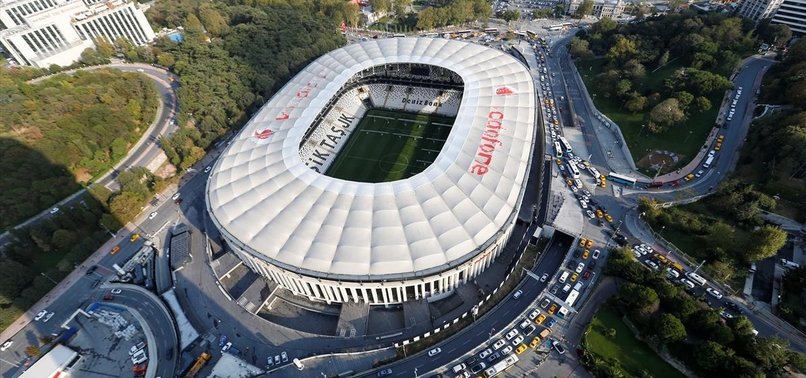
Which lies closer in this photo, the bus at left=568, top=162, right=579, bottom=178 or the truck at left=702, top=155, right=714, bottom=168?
the truck at left=702, top=155, right=714, bottom=168

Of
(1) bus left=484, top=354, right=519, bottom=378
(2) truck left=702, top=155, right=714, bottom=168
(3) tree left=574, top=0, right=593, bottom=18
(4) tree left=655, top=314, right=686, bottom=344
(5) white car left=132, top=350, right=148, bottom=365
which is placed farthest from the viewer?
(3) tree left=574, top=0, right=593, bottom=18

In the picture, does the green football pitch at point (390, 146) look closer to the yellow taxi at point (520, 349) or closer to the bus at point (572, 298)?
the bus at point (572, 298)

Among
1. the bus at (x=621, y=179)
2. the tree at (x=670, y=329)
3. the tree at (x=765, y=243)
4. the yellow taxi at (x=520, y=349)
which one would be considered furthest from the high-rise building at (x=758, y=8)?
the yellow taxi at (x=520, y=349)

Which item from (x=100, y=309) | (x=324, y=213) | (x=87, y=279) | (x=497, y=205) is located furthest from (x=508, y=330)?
(x=87, y=279)

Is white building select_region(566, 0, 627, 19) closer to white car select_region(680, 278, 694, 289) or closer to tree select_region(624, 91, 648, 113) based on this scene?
tree select_region(624, 91, 648, 113)

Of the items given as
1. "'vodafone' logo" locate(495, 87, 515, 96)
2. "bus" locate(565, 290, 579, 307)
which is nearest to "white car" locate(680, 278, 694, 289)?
Answer: "bus" locate(565, 290, 579, 307)

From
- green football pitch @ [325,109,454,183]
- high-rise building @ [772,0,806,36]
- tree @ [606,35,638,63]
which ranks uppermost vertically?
high-rise building @ [772,0,806,36]
